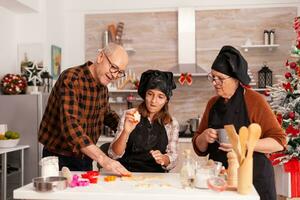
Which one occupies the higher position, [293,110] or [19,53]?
[19,53]

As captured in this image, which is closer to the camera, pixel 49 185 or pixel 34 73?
pixel 49 185

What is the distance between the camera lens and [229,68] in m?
2.37

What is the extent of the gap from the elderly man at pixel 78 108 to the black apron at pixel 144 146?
0.85 ft

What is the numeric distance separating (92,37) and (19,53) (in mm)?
1187

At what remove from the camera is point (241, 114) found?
241 centimetres

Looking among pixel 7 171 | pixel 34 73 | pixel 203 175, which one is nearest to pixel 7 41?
pixel 34 73

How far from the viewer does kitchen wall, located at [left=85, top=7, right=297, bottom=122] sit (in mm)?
5875

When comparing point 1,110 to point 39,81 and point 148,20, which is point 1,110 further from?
point 148,20

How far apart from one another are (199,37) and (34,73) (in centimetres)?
240

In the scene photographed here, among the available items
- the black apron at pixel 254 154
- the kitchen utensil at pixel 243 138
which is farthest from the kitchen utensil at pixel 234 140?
the black apron at pixel 254 154

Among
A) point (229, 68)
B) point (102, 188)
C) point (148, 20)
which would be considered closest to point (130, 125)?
point (102, 188)

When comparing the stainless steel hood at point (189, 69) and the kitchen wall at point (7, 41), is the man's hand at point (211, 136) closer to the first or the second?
the stainless steel hood at point (189, 69)

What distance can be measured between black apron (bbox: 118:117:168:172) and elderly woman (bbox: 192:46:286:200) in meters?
0.38

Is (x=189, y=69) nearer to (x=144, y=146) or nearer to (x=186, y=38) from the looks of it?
(x=186, y=38)
